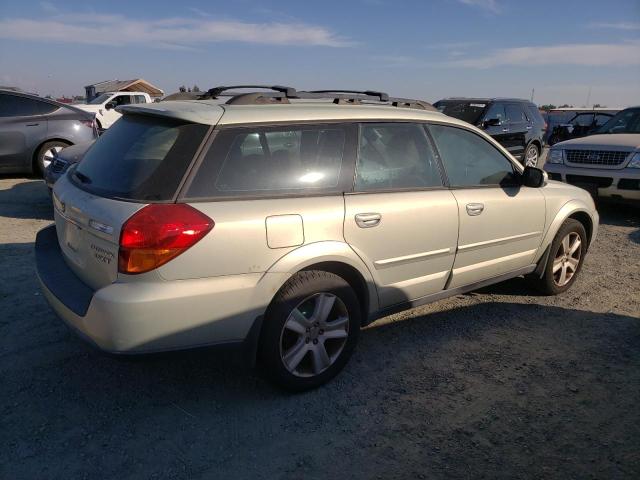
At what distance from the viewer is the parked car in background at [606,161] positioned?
7523 mm

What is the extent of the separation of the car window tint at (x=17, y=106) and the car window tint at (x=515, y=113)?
928 cm

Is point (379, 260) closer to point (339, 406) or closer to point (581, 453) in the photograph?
point (339, 406)

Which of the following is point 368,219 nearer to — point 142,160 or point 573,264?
point 142,160

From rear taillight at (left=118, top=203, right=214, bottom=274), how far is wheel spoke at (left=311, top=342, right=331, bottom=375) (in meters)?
1.00

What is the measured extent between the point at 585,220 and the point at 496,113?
6.93 metres

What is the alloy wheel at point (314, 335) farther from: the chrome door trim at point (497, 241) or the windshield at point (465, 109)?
the windshield at point (465, 109)

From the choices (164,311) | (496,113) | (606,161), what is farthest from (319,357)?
(496,113)

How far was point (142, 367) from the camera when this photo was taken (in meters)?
3.30

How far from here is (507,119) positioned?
37.8 feet

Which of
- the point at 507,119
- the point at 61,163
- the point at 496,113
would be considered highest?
the point at 496,113

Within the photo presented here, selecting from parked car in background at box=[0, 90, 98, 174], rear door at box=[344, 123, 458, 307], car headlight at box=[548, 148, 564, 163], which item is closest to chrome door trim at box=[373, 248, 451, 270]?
rear door at box=[344, 123, 458, 307]

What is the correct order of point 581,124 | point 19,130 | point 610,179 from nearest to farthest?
point 610,179
point 19,130
point 581,124

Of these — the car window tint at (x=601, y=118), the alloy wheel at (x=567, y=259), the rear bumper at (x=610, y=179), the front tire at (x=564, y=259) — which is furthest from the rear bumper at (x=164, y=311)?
the car window tint at (x=601, y=118)

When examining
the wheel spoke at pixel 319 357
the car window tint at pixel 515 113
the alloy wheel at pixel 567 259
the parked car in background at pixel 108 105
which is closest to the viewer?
Result: the wheel spoke at pixel 319 357
